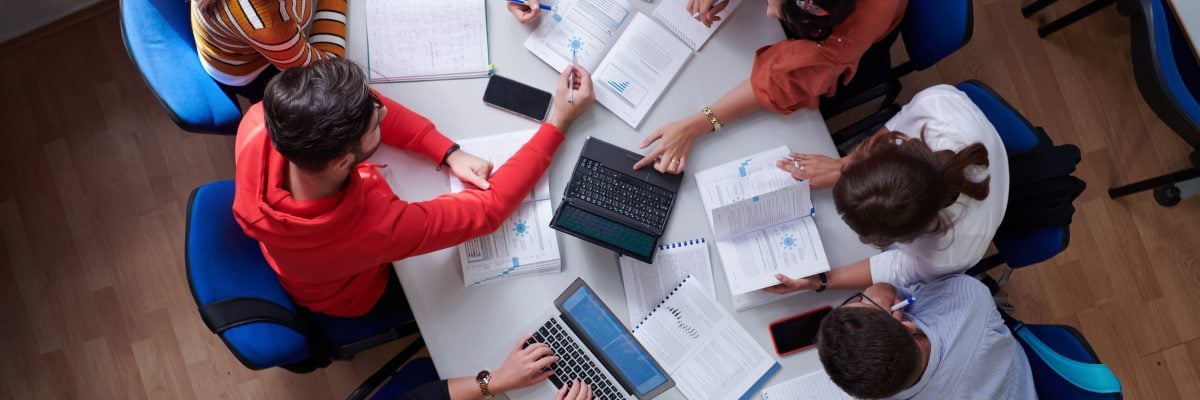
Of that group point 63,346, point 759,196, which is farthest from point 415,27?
point 63,346

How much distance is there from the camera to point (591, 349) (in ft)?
5.40

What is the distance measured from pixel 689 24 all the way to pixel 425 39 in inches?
24.4

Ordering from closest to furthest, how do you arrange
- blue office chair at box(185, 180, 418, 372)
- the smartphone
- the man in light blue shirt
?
the man in light blue shirt < blue office chair at box(185, 180, 418, 372) < the smartphone

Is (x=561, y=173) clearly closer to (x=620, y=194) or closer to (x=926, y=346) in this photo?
(x=620, y=194)

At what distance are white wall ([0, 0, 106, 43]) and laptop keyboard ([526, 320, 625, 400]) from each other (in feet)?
6.66

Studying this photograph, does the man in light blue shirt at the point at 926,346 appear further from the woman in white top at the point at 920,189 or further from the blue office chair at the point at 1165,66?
the blue office chair at the point at 1165,66

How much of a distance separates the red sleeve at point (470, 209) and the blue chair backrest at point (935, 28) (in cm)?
90

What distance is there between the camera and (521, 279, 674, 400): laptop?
5.35 feet

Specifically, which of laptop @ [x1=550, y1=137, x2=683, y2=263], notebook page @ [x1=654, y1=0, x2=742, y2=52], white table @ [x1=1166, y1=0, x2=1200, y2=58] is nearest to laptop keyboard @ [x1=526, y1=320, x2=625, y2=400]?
laptop @ [x1=550, y1=137, x2=683, y2=263]

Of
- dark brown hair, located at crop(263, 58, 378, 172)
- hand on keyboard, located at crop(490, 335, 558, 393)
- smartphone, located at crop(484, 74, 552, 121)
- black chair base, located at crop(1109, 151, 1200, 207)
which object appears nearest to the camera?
dark brown hair, located at crop(263, 58, 378, 172)

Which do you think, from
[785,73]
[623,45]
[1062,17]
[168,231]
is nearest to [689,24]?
→ [623,45]

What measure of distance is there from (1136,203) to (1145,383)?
0.59 meters

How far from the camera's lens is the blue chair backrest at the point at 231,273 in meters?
1.48

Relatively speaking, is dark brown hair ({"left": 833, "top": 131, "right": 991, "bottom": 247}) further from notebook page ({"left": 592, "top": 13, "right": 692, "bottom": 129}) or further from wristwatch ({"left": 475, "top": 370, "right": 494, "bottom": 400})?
wristwatch ({"left": 475, "top": 370, "right": 494, "bottom": 400})
